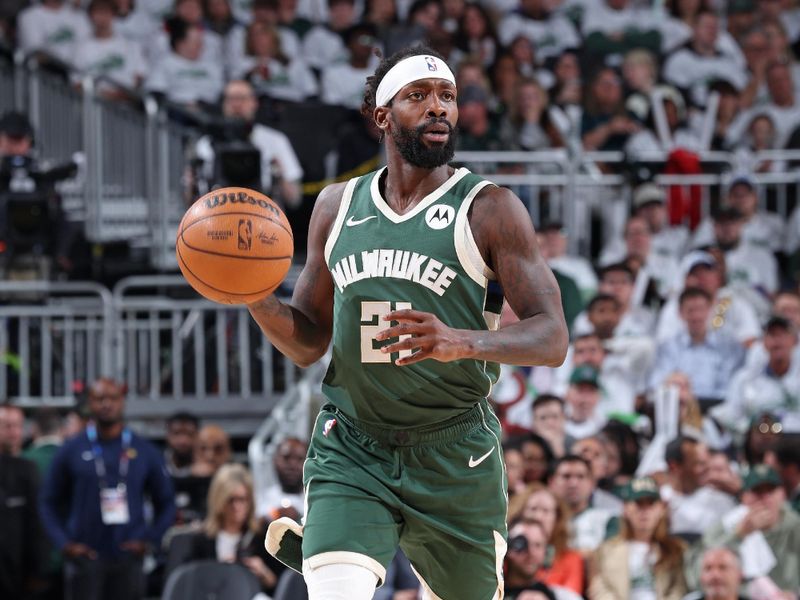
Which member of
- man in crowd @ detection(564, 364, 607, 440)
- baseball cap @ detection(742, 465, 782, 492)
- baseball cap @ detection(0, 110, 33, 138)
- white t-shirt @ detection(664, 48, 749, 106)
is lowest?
baseball cap @ detection(742, 465, 782, 492)

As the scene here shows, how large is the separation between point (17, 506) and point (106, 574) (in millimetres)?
1000

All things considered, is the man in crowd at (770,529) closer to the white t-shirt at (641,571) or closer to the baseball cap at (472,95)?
the white t-shirt at (641,571)

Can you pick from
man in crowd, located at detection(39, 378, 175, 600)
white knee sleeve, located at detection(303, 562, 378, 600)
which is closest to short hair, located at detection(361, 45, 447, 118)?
white knee sleeve, located at detection(303, 562, 378, 600)

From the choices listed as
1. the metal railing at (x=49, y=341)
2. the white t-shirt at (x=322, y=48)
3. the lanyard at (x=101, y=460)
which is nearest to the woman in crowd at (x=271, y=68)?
the white t-shirt at (x=322, y=48)

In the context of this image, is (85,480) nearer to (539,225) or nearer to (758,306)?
(539,225)

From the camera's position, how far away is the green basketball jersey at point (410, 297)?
216 inches

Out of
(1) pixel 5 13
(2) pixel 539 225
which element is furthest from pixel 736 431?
(1) pixel 5 13

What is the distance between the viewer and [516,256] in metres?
5.45

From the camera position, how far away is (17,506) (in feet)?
37.2

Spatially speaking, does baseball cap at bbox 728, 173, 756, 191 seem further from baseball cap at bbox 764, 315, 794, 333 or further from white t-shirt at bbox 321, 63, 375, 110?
white t-shirt at bbox 321, 63, 375, 110

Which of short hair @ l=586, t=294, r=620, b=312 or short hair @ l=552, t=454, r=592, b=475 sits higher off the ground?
short hair @ l=586, t=294, r=620, b=312

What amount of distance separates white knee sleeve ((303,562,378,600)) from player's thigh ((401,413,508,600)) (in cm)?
30

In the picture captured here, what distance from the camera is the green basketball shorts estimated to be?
5484mm

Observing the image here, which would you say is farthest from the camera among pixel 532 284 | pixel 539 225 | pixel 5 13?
pixel 5 13
